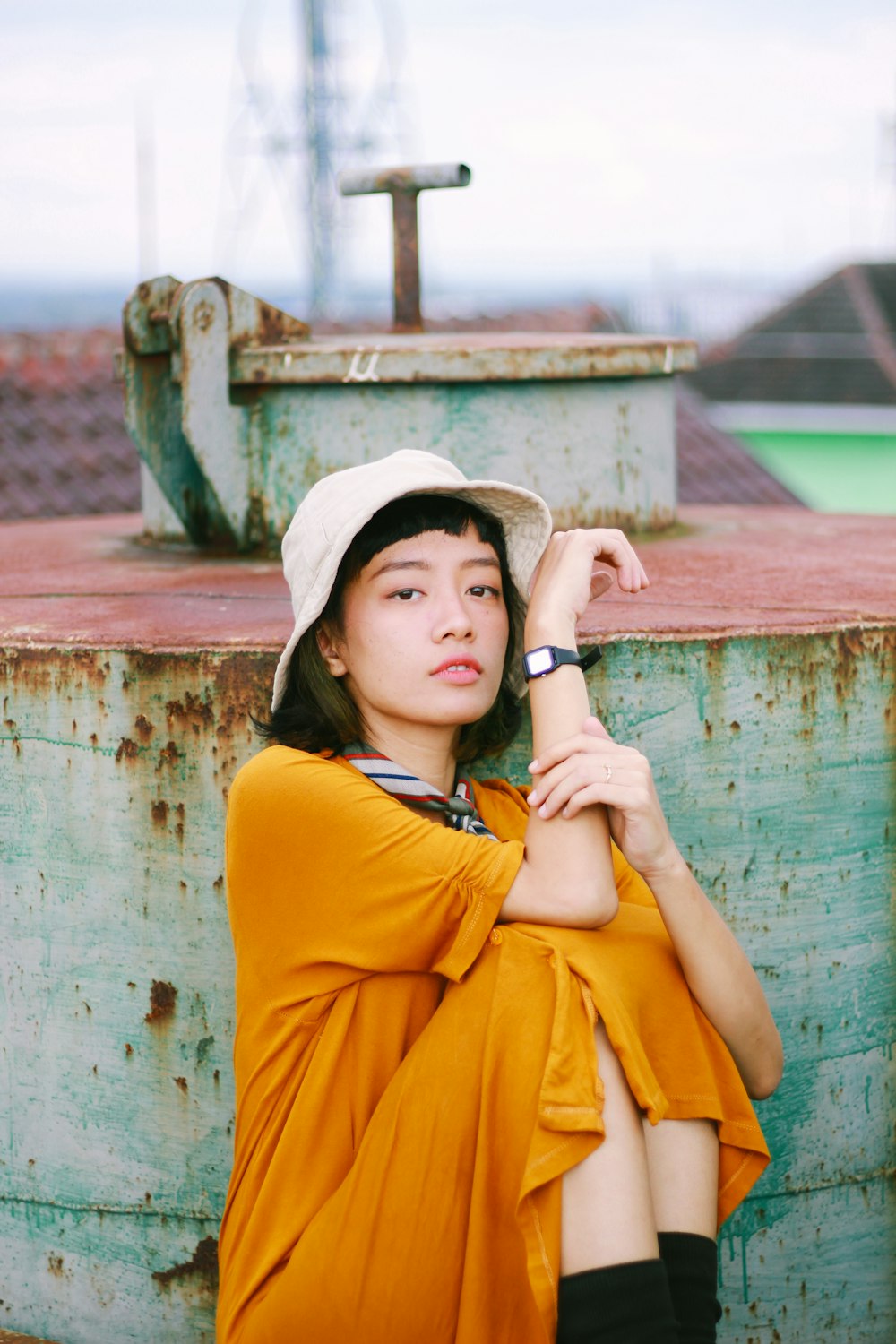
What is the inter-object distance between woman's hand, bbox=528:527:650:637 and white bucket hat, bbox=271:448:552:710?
3cm

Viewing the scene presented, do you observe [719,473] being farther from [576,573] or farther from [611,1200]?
[611,1200]

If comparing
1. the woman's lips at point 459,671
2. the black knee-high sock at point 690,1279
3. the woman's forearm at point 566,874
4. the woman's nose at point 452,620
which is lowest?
the black knee-high sock at point 690,1279

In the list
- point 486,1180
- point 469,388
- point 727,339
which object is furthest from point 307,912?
point 727,339

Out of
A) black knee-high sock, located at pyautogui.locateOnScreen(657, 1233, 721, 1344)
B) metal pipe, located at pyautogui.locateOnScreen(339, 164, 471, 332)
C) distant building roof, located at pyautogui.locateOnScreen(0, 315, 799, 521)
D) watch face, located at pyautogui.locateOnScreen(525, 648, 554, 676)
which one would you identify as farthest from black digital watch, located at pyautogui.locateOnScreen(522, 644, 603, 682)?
distant building roof, located at pyautogui.locateOnScreen(0, 315, 799, 521)

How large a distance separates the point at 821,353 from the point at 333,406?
1177 centimetres

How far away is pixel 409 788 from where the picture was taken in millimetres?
1958

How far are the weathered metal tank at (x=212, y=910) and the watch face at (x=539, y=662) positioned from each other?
0.96 feet

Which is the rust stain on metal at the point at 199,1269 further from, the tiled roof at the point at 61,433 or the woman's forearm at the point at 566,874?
the tiled roof at the point at 61,433

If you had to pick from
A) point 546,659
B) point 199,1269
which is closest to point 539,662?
point 546,659

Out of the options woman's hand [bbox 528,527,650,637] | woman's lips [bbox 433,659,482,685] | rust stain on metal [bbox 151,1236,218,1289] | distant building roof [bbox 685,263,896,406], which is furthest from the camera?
distant building roof [bbox 685,263,896,406]

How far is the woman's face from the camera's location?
6.42ft

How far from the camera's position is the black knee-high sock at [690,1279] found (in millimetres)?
1747

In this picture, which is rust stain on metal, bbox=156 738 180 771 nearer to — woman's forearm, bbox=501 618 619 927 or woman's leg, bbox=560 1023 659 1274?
woman's forearm, bbox=501 618 619 927

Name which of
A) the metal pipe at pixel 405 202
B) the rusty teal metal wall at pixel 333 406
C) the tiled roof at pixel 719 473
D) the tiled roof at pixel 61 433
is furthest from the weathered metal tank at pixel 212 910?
the tiled roof at pixel 719 473
